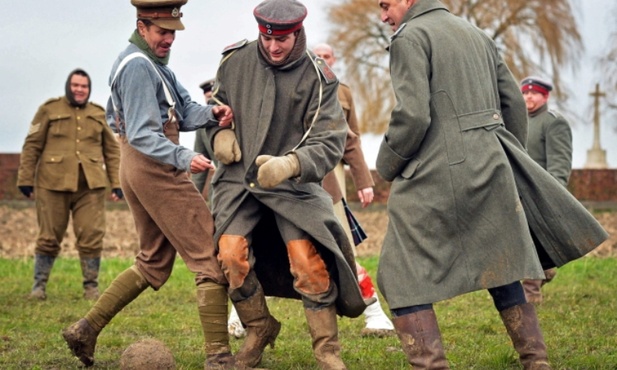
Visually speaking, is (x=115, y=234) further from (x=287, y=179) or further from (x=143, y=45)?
(x=287, y=179)

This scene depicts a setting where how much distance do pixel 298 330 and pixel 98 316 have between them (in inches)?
90.6

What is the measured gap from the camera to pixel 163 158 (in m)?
6.46

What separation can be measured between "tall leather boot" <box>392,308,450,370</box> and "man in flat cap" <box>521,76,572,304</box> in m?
4.44

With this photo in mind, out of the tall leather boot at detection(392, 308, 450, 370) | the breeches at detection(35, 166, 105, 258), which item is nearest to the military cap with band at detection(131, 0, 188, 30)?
the tall leather boot at detection(392, 308, 450, 370)

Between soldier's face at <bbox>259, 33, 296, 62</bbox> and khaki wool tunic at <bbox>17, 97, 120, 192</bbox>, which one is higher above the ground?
soldier's face at <bbox>259, 33, 296, 62</bbox>

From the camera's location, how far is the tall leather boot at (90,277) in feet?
37.9

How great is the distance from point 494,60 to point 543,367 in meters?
1.73

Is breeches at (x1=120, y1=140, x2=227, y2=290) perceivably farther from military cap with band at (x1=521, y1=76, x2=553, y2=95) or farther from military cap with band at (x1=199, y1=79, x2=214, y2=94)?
military cap with band at (x1=521, y1=76, x2=553, y2=95)

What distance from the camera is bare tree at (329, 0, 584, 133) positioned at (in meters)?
40.7

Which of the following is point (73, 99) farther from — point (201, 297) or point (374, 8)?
point (374, 8)

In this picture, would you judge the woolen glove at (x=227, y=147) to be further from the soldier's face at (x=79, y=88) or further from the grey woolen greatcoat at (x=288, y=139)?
the soldier's face at (x=79, y=88)

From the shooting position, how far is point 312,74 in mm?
6668

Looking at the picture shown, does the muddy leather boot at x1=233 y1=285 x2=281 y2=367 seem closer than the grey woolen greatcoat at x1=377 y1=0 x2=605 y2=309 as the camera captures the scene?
No

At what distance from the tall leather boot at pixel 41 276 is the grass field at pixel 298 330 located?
12cm
